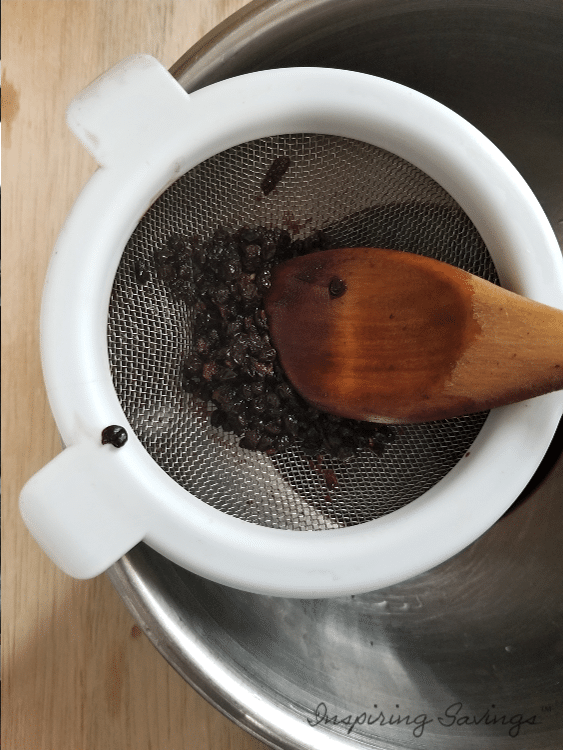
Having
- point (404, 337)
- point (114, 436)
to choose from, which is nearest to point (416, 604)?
point (404, 337)

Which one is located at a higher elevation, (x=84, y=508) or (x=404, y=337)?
(x=404, y=337)

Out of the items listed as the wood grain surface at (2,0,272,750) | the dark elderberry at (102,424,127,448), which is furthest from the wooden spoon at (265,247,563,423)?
the wood grain surface at (2,0,272,750)

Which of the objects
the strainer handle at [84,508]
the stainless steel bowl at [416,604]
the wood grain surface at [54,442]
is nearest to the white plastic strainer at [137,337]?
the strainer handle at [84,508]

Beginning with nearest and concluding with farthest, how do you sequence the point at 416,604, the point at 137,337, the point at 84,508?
the point at 84,508, the point at 137,337, the point at 416,604

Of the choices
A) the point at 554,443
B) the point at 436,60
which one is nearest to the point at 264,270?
the point at 436,60

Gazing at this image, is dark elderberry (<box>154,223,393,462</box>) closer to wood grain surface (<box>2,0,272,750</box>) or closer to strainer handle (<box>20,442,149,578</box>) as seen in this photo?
strainer handle (<box>20,442,149,578</box>)

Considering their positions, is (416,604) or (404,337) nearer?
(404,337)

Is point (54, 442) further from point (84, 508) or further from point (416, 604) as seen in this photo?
point (416, 604)
